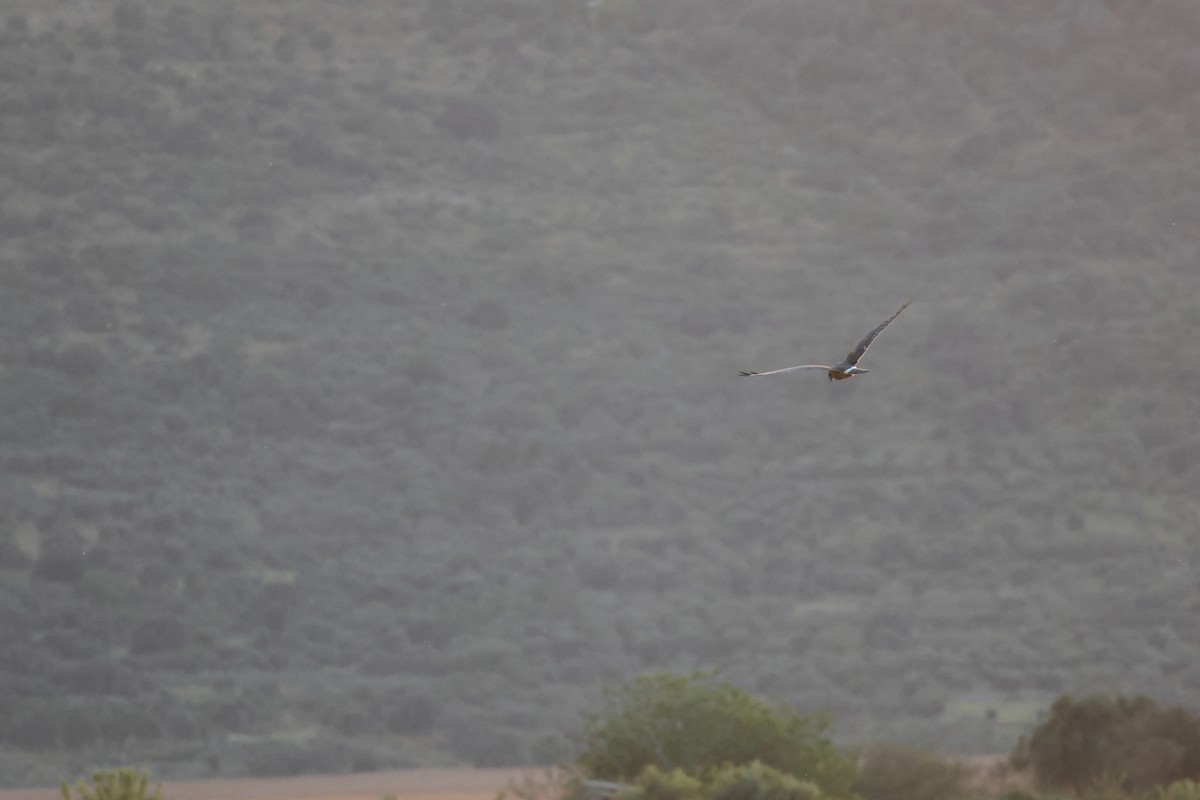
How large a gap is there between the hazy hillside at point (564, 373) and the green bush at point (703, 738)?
32613 millimetres

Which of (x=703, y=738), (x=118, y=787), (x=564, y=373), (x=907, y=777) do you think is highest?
(x=564, y=373)

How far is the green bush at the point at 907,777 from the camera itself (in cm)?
2981

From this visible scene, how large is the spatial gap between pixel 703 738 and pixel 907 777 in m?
8.09

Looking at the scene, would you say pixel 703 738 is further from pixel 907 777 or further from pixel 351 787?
pixel 351 787

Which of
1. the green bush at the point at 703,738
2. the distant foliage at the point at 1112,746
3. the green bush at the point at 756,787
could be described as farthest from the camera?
the distant foliage at the point at 1112,746

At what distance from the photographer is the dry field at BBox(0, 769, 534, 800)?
4822 centimetres

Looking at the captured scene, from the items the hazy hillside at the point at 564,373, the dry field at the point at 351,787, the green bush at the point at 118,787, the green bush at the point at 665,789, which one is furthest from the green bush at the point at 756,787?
the hazy hillside at the point at 564,373

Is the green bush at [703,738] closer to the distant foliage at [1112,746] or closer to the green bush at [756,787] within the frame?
the green bush at [756,787]

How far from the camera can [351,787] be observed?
51.1 m

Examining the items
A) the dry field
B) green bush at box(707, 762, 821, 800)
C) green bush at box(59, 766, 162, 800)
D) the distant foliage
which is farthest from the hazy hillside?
green bush at box(59, 766, 162, 800)

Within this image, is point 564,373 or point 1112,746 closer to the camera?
point 1112,746

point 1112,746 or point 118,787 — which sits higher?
point 118,787

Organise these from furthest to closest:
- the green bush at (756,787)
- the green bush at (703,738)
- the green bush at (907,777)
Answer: the green bush at (907,777) < the green bush at (703,738) < the green bush at (756,787)

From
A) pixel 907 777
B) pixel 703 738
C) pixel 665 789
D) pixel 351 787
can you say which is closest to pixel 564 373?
pixel 351 787
